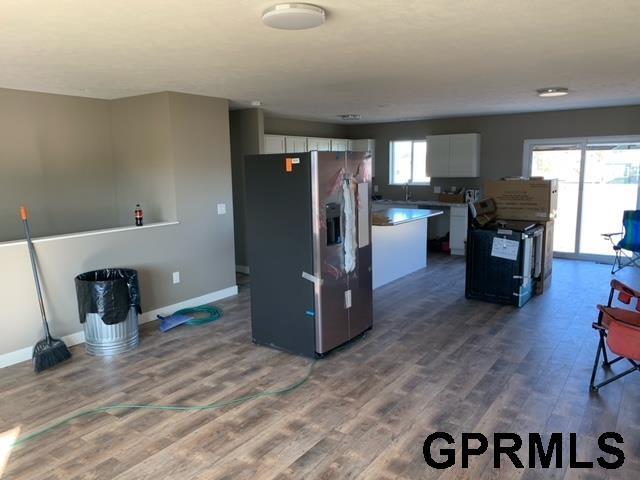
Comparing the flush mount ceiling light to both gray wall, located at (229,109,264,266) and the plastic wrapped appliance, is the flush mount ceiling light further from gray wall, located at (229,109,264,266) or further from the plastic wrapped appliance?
gray wall, located at (229,109,264,266)

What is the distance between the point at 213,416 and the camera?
9.86 ft

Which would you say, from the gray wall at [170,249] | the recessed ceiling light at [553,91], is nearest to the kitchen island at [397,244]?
the gray wall at [170,249]

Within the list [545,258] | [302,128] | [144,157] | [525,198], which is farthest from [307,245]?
[302,128]

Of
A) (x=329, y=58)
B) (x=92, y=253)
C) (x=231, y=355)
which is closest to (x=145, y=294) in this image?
(x=92, y=253)

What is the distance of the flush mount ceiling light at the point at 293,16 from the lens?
2219 mm

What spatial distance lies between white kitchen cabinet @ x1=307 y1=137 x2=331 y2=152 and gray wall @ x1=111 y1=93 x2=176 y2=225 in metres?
3.30

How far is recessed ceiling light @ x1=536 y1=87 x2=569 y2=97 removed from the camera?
4.97 m

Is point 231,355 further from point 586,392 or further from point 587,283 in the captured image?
point 587,283

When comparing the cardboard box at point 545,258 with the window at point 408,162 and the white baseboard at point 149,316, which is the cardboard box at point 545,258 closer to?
the window at point 408,162

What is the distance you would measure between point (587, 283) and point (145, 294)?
5410 millimetres

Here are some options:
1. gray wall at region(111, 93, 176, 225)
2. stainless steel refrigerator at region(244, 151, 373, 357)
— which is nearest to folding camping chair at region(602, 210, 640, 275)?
stainless steel refrigerator at region(244, 151, 373, 357)

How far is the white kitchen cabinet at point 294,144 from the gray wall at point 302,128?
1.31 feet

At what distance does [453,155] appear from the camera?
8.05 m

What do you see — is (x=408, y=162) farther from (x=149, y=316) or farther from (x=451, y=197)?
(x=149, y=316)
